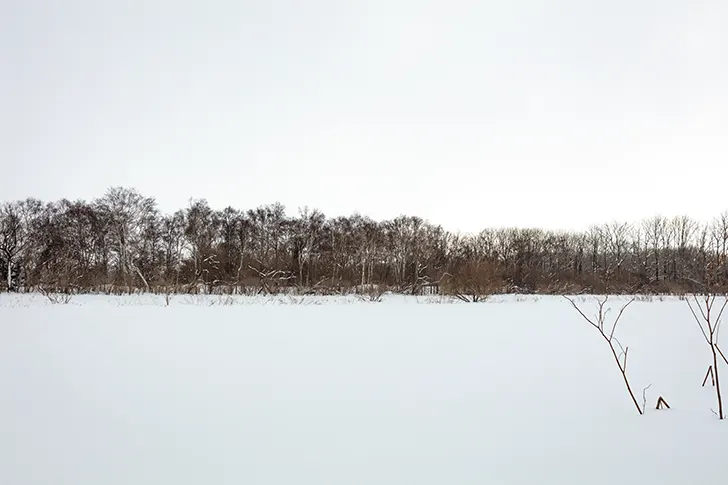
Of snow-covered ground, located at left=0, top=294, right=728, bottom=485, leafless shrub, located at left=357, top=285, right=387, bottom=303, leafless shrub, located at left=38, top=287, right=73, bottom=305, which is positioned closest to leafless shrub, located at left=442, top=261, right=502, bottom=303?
leafless shrub, located at left=357, top=285, right=387, bottom=303

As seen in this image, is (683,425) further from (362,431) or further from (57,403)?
(57,403)

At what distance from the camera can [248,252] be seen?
1421 inches

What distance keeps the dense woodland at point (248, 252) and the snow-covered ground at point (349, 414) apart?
17237 mm

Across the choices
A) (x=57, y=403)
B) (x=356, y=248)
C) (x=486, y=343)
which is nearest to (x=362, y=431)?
(x=57, y=403)

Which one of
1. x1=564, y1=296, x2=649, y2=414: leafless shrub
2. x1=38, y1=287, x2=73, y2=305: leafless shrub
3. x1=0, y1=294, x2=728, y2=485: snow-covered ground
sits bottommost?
x1=38, y1=287, x2=73, y2=305: leafless shrub

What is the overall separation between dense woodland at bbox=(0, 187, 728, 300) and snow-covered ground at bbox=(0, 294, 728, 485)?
679 inches

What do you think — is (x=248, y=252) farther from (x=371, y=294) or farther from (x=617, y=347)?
(x=617, y=347)

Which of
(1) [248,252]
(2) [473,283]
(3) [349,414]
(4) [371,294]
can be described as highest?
(1) [248,252]

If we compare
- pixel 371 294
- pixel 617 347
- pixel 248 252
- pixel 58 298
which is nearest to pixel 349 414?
pixel 617 347

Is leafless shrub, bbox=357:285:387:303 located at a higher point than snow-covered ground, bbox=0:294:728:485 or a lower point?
lower

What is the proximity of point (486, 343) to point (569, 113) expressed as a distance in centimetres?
1183

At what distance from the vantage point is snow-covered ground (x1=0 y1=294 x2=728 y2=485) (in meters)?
2.25

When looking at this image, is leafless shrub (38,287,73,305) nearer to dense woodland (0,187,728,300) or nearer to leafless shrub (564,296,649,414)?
dense woodland (0,187,728,300)

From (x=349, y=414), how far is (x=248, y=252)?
34.4 meters
